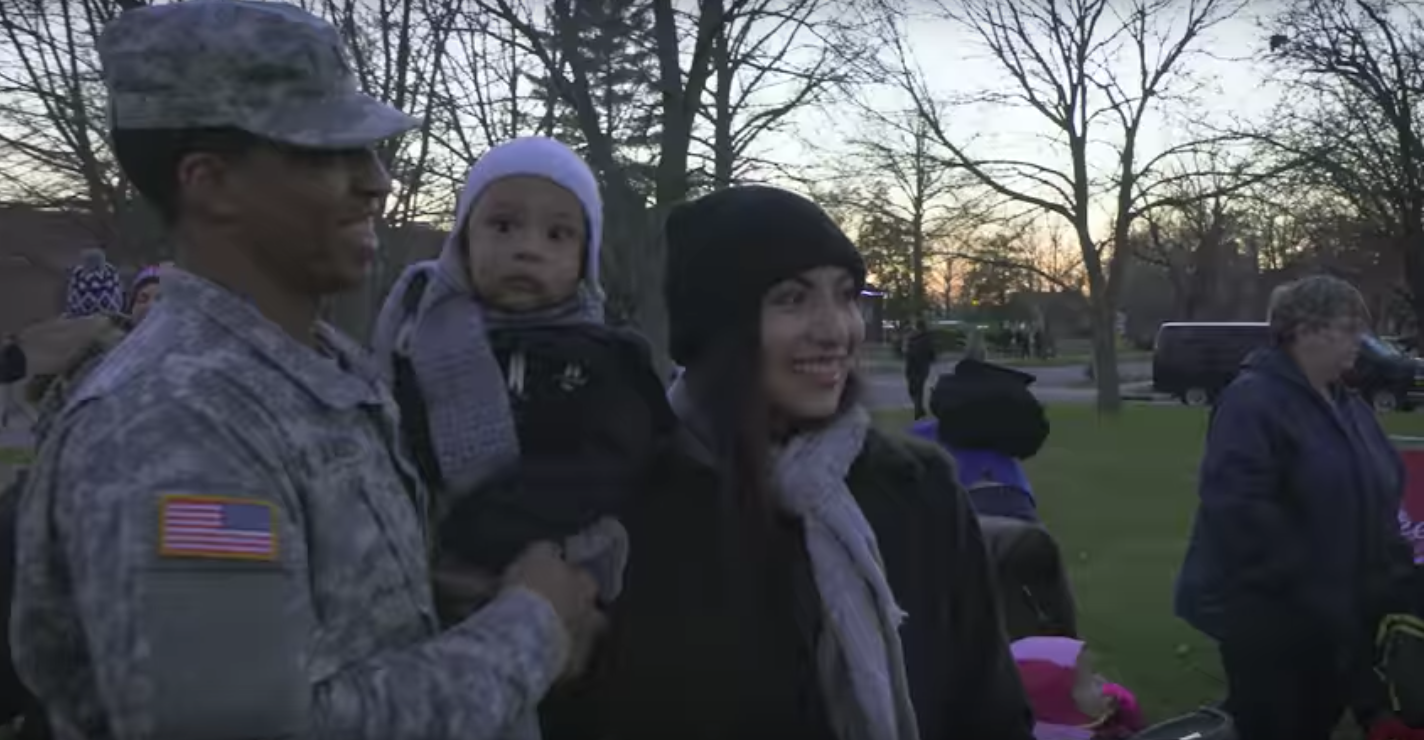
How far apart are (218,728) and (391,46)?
41.9ft

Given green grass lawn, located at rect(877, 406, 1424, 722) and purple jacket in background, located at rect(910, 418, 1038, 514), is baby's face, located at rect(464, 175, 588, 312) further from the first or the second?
purple jacket in background, located at rect(910, 418, 1038, 514)

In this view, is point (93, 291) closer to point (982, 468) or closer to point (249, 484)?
point (982, 468)

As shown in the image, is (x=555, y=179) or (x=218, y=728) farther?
(x=555, y=179)

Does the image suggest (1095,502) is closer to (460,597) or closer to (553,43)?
(553,43)

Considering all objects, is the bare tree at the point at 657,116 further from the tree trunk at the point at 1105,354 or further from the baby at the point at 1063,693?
the tree trunk at the point at 1105,354

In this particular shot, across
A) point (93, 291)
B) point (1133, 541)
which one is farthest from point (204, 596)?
point (1133, 541)

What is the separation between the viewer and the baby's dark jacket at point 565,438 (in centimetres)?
195

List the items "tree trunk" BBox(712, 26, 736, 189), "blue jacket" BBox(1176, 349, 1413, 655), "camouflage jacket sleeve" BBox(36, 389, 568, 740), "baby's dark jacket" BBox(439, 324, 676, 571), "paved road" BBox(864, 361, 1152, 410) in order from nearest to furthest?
"camouflage jacket sleeve" BBox(36, 389, 568, 740)
"baby's dark jacket" BBox(439, 324, 676, 571)
"blue jacket" BBox(1176, 349, 1413, 655)
"tree trunk" BBox(712, 26, 736, 189)
"paved road" BBox(864, 361, 1152, 410)

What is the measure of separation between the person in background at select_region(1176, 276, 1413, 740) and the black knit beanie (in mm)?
2926

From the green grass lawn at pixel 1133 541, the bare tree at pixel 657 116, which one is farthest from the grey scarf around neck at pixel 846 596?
the bare tree at pixel 657 116

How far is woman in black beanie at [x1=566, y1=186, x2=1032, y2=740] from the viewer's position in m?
2.25

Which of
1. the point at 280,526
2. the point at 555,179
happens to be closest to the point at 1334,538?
the point at 555,179

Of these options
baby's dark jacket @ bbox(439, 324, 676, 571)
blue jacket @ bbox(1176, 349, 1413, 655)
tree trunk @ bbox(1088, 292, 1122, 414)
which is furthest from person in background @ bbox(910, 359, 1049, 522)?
tree trunk @ bbox(1088, 292, 1122, 414)

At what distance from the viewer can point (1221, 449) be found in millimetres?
4984
